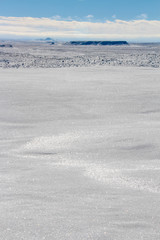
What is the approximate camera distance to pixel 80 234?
7.83ft

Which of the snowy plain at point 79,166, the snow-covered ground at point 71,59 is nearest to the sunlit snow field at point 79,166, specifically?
the snowy plain at point 79,166

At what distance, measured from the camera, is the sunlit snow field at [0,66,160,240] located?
251 centimetres

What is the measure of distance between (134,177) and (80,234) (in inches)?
50.0

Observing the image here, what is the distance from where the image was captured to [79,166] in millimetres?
3881

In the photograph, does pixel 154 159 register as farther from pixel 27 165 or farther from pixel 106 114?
pixel 106 114

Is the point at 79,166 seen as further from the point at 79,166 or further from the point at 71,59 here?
the point at 71,59

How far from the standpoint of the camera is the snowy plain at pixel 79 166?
2.52 meters

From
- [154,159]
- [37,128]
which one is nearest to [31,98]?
[37,128]

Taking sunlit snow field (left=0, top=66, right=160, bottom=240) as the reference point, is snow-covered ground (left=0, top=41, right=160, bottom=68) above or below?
above

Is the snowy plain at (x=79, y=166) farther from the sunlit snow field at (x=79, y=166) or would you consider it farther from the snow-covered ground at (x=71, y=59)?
the snow-covered ground at (x=71, y=59)

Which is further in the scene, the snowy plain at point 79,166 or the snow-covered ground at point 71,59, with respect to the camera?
the snow-covered ground at point 71,59

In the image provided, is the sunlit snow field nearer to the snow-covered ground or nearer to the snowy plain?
the snowy plain

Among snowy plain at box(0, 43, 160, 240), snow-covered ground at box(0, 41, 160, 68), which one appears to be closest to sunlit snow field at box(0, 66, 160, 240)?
snowy plain at box(0, 43, 160, 240)

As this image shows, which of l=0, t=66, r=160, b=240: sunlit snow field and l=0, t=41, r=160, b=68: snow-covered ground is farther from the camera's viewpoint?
l=0, t=41, r=160, b=68: snow-covered ground
